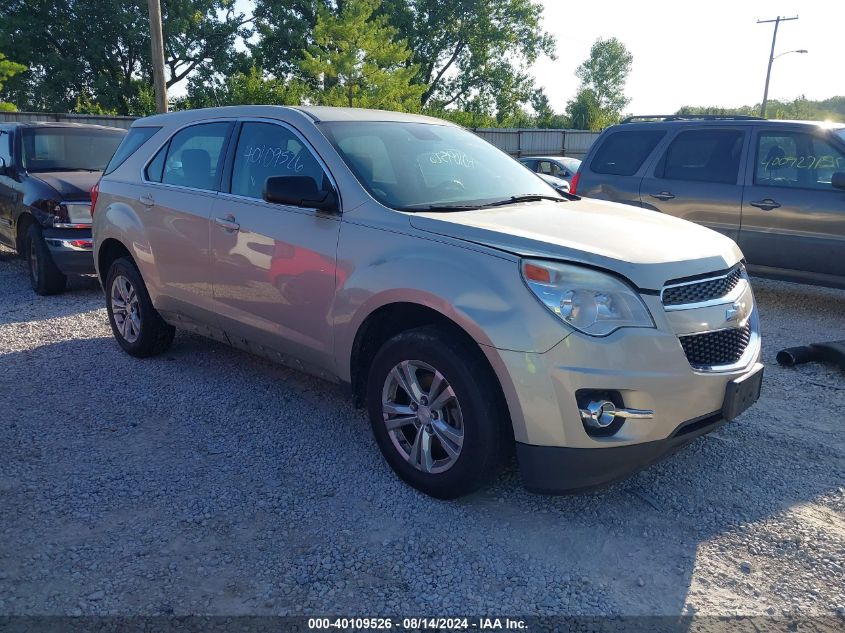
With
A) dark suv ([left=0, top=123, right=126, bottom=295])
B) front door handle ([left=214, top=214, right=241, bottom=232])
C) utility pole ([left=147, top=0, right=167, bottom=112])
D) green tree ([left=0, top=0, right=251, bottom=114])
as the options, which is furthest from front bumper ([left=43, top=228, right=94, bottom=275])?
green tree ([left=0, top=0, right=251, bottom=114])

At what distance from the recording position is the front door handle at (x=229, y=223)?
4.13 metres

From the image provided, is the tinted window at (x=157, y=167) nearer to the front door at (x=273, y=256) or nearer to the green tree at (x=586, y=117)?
the front door at (x=273, y=256)

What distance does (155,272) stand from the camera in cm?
491

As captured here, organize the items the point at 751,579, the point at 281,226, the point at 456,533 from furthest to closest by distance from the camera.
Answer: the point at 281,226 → the point at 456,533 → the point at 751,579

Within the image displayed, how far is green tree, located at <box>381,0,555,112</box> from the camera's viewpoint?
4166 centimetres

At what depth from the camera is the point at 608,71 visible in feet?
251

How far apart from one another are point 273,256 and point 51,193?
4724 mm

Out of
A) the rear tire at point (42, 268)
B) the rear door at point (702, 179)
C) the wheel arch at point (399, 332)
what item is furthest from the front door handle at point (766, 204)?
the rear tire at point (42, 268)

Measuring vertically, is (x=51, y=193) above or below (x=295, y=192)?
below

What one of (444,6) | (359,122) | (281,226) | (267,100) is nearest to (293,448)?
(281,226)

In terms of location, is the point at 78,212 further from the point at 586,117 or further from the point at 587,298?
the point at 586,117

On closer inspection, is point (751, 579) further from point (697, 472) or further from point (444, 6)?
point (444, 6)

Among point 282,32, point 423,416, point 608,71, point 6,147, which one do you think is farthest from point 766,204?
point 608,71

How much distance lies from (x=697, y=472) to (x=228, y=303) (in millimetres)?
2847
